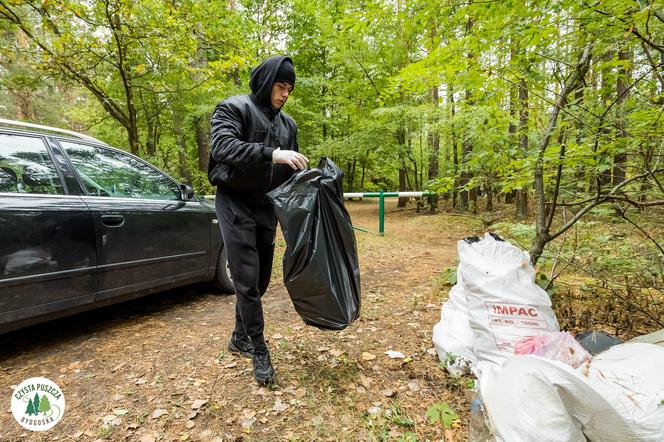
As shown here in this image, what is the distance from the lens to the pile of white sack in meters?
1.08

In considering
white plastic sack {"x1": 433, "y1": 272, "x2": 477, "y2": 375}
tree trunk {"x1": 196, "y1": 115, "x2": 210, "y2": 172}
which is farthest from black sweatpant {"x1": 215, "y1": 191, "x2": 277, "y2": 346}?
tree trunk {"x1": 196, "y1": 115, "x2": 210, "y2": 172}

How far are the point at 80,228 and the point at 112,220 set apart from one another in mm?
212

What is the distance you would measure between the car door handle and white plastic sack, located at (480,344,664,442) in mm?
2610

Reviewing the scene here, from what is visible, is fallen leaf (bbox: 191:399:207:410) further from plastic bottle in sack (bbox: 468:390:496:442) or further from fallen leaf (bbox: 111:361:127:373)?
plastic bottle in sack (bbox: 468:390:496:442)

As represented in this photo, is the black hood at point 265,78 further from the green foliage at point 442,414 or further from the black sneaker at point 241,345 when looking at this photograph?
the green foliage at point 442,414

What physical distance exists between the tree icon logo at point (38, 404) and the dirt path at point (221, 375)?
0.12ft

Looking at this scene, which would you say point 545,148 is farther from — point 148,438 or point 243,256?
point 148,438

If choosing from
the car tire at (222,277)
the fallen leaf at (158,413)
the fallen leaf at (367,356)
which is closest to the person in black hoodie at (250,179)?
the fallen leaf at (158,413)

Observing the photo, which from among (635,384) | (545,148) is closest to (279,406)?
(635,384)

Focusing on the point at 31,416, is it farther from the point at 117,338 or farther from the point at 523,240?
the point at 523,240

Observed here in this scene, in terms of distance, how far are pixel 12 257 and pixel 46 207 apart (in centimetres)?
34

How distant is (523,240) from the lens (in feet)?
12.5

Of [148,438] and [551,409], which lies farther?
[148,438]

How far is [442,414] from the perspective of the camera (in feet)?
5.24
